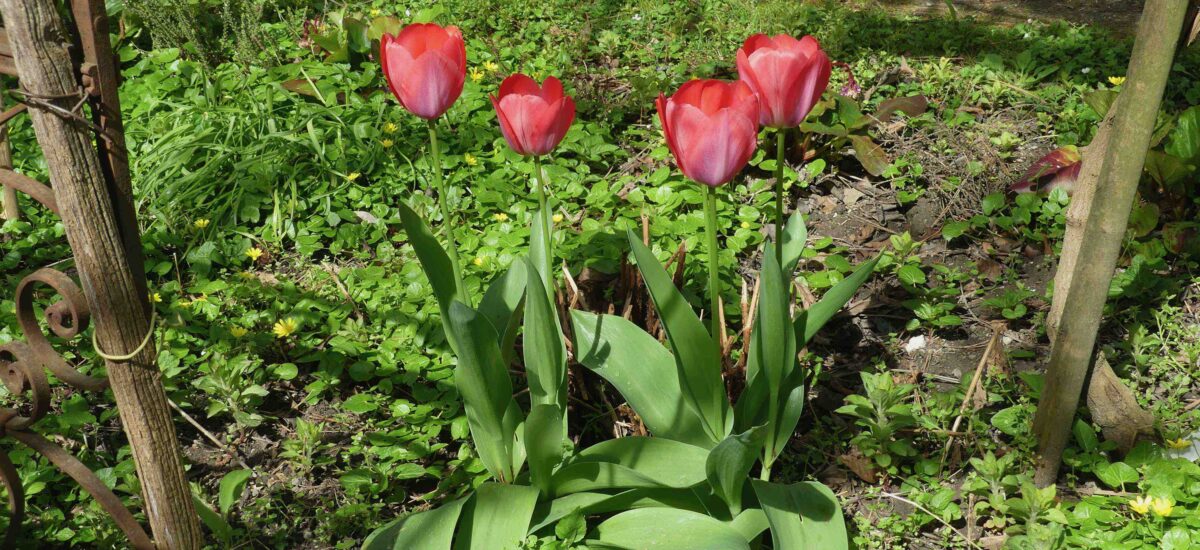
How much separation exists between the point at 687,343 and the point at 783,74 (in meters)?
0.51

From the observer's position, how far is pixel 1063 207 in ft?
9.18

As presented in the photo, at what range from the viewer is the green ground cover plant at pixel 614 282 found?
1897 millimetres

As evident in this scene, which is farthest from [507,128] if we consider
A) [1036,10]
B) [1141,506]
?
[1036,10]

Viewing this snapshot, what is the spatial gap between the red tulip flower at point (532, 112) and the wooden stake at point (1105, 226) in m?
1.00

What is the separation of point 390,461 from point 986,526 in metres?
1.33

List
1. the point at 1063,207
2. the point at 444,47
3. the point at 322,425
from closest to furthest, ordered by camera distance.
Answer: the point at 444,47
the point at 322,425
the point at 1063,207

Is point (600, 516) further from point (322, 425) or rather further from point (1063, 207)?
point (1063, 207)

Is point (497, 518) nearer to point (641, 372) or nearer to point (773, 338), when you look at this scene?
point (641, 372)

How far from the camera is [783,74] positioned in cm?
159

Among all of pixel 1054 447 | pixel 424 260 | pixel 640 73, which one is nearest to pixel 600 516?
pixel 424 260

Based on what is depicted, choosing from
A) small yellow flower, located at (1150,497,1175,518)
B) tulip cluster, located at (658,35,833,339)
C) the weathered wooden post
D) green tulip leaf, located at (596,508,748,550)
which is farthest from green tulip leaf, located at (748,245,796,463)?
the weathered wooden post

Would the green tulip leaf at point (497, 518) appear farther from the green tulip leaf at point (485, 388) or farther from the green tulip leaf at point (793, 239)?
the green tulip leaf at point (793, 239)

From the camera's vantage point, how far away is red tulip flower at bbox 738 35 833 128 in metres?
1.58

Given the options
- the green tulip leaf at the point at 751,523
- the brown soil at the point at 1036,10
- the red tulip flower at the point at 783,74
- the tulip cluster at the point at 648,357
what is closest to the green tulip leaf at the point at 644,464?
the tulip cluster at the point at 648,357
